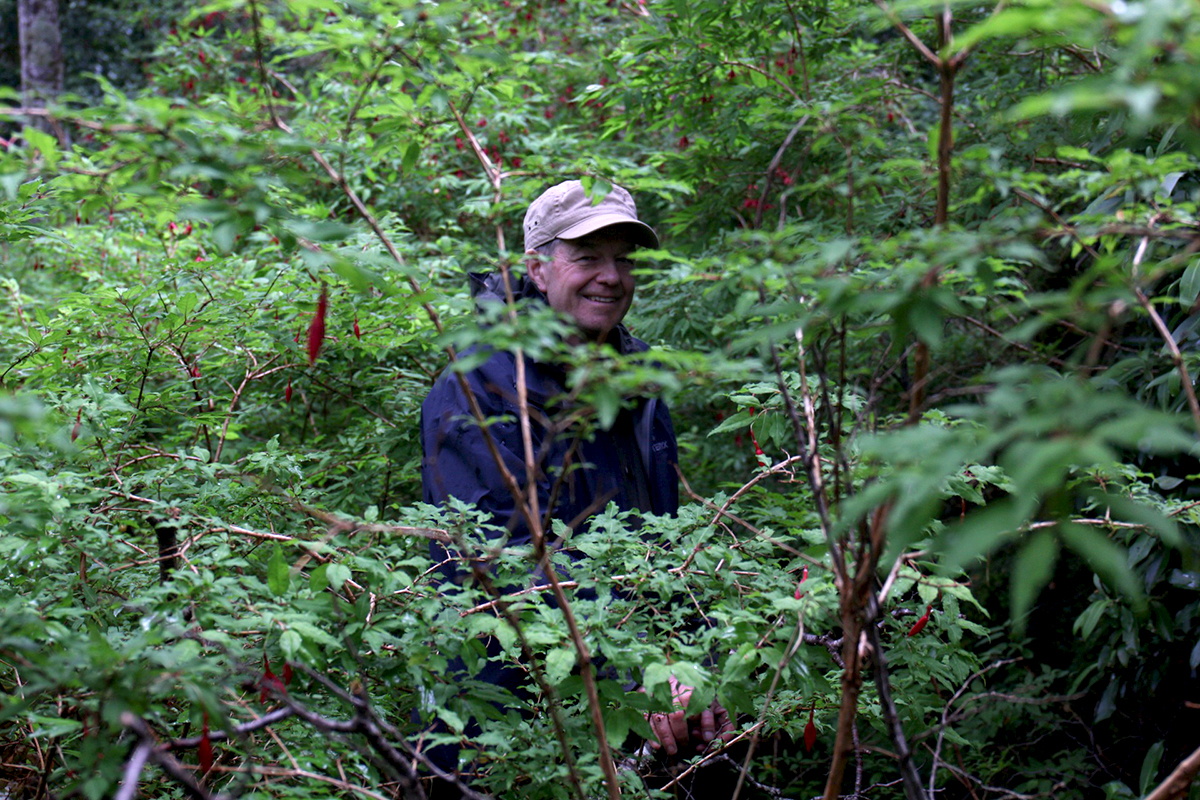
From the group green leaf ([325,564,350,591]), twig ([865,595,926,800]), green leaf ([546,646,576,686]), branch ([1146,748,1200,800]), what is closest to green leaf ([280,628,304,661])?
green leaf ([325,564,350,591])

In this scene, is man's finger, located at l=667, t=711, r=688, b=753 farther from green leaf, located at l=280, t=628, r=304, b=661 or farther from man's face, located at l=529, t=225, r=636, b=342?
man's face, located at l=529, t=225, r=636, b=342

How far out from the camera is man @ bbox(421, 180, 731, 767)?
7.39 feet

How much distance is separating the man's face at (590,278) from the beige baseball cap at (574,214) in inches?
1.9

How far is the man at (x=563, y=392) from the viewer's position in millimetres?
2254

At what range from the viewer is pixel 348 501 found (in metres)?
3.30

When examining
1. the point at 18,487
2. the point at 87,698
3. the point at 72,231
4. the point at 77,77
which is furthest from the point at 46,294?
the point at 77,77

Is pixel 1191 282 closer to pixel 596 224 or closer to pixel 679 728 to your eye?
pixel 596 224

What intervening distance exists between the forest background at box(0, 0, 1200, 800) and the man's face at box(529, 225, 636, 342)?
26 cm

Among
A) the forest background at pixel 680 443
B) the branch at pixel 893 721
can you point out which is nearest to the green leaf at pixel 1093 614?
the forest background at pixel 680 443

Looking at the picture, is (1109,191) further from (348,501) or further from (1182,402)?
(348,501)

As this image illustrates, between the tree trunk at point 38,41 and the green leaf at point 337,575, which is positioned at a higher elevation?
the tree trunk at point 38,41

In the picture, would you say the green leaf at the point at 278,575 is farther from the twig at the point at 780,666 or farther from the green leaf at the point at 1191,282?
the green leaf at the point at 1191,282

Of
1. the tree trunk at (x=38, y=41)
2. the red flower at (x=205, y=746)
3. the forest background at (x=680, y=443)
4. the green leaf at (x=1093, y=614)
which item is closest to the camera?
the forest background at (x=680, y=443)

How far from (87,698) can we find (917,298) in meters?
1.52
